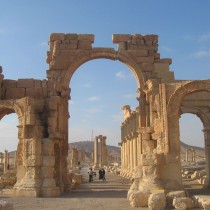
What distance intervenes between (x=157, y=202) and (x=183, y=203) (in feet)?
2.40

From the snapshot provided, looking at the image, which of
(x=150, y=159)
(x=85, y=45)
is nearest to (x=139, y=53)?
(x=85, y=45)

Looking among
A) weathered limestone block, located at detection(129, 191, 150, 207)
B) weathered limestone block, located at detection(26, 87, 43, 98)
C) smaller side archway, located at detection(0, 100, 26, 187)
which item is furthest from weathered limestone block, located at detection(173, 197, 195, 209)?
Result: weathered limestone block, located at detection(26, 87, 43, 98)

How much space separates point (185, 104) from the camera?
64.5 ft

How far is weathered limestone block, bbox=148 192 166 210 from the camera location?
10031 mm

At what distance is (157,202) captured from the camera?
10062mm

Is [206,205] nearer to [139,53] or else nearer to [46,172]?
[46,172]

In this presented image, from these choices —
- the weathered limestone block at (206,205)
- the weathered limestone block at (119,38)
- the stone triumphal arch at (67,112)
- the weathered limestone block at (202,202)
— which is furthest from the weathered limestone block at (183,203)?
the weathered limestone block at (119,38)

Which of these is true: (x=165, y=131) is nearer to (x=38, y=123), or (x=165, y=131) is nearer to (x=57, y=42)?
(x=38, y=123)

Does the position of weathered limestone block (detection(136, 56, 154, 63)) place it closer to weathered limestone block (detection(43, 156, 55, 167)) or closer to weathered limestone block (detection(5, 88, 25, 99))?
weathered limestone block (detection(5, 88, 25, 99))

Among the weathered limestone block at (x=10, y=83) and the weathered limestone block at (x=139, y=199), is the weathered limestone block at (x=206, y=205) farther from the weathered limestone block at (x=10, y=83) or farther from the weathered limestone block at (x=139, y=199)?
the weathered limestone block at (x=10, y=83)

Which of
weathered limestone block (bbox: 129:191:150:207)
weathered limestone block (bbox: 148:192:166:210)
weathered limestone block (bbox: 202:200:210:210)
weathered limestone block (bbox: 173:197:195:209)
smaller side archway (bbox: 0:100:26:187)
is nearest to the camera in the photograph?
weathered limestone block (bbox: 202:200:210:210)

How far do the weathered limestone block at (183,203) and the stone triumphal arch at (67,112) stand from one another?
146 cm

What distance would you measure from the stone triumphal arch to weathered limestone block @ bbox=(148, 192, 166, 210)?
1.26 meters

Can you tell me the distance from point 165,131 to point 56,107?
219 inches
